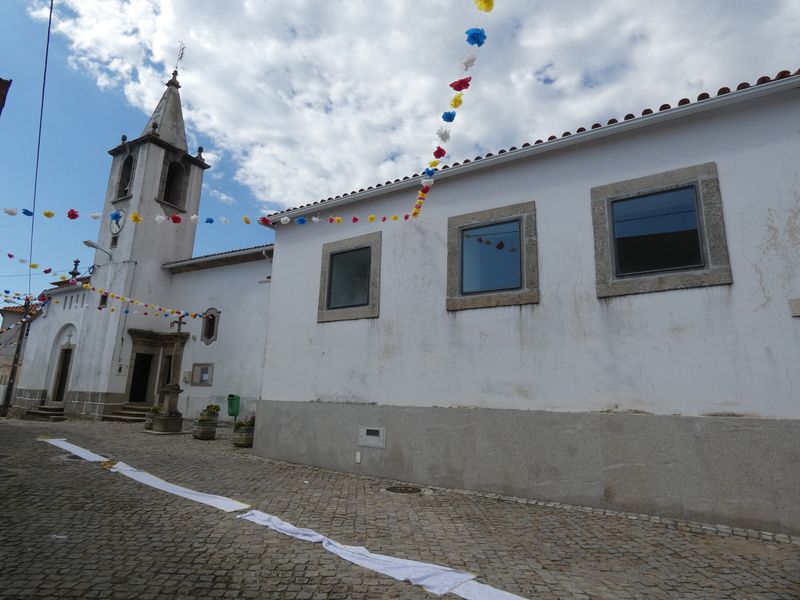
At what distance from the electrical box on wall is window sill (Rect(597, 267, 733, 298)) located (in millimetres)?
4049

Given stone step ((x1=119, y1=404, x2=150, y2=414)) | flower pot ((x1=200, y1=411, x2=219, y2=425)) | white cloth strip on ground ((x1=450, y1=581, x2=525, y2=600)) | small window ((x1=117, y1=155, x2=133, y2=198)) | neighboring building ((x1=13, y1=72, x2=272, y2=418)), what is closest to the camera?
white cloth strip on ground ((x1=450, y1=581, x2=525, y2=600))

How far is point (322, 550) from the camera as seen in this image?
428 centimetres

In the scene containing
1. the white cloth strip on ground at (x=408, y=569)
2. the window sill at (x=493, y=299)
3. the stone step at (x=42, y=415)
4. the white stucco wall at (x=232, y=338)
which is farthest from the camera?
the stone step at (x=42, y=415)

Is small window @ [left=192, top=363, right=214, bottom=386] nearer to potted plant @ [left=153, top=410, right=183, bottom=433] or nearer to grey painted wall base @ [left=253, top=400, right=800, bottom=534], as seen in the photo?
potted plant @ [left=153, top=410, right=183, bottom=433]

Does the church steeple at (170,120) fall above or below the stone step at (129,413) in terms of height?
above

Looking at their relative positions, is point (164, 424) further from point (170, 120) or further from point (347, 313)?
point (170, 120)

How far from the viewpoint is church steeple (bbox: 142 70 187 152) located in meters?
19.9

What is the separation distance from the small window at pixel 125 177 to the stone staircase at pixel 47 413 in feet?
28.7

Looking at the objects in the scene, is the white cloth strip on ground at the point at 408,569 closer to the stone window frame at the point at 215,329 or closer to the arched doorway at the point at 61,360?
the stone window frame at the point at 215,329

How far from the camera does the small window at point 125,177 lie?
19500 mm

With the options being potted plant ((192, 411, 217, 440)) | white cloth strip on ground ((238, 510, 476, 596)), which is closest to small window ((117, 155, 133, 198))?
potted plant ((192, 411, 217, 440))

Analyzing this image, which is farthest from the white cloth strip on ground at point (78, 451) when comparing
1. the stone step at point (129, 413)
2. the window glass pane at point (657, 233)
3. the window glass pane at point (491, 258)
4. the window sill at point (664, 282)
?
the window glass pane at point (657, 233)

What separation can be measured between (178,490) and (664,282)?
275 inches

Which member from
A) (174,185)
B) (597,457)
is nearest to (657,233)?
(597,457)
